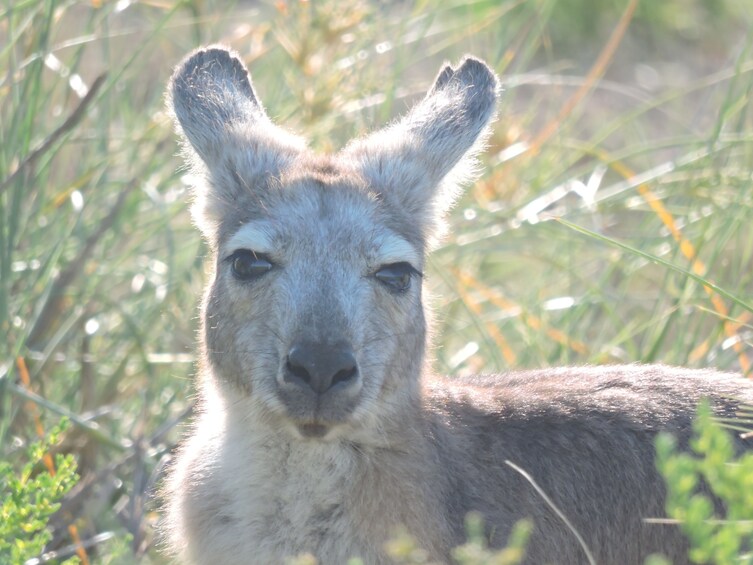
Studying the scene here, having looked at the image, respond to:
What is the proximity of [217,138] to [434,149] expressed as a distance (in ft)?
3.45

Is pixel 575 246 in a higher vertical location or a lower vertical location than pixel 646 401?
lower

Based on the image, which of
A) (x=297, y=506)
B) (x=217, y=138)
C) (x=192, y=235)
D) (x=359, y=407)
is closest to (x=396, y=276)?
(x=359, y=407)

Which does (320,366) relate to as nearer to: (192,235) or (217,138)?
(217,138)

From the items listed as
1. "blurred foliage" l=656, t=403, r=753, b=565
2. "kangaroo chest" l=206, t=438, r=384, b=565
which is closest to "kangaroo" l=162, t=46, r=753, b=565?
"kangaroo chest" l=206, t=438, r=384, b=565

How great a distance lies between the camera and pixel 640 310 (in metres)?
9.05

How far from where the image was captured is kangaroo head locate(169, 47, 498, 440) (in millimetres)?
4574

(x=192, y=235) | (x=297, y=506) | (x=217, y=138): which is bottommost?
(x=192, y=235)

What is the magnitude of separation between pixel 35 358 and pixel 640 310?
4608mm

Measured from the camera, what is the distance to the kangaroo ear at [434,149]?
18.6 feet

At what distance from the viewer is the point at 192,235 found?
770 centimetres

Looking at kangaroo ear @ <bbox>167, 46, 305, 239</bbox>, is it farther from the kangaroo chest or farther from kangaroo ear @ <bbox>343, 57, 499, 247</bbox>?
the kangaroo chest

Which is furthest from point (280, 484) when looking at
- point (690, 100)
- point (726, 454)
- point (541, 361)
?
point (690, 100)

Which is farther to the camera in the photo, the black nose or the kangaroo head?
the kangaroo head

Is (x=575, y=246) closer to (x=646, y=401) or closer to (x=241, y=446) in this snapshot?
(x=646, y=401)
